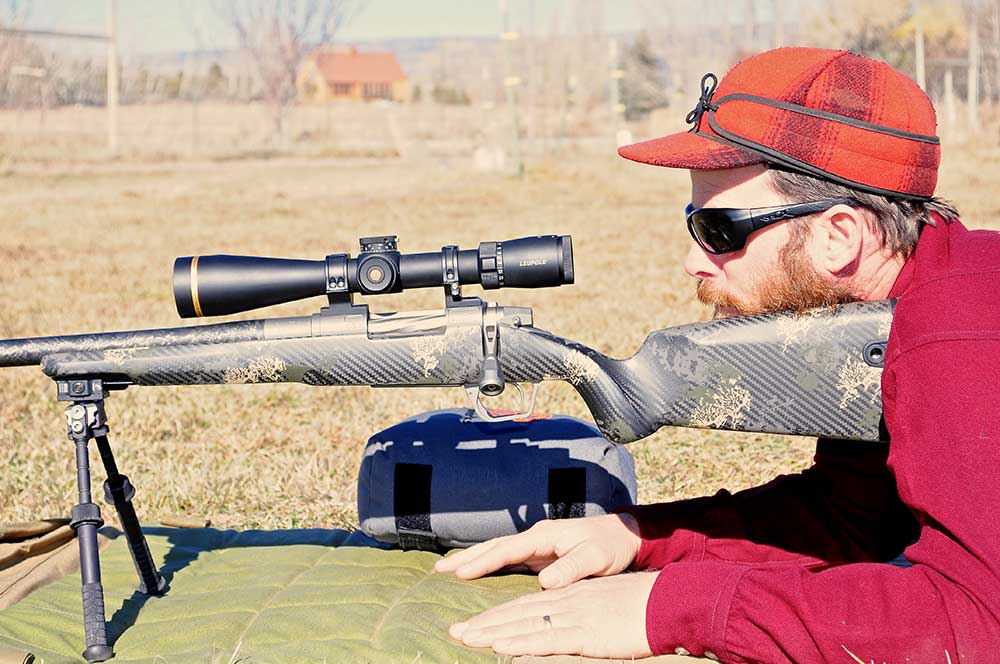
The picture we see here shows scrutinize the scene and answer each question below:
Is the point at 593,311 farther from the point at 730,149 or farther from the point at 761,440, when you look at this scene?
the point at 730,149

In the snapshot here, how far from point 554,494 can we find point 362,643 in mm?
867

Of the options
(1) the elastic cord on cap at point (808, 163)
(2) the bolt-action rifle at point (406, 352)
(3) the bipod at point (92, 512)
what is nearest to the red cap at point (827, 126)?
(1) the elastic cord on cap at point (808, 163)

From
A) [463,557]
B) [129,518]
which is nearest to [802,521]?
[463,557]

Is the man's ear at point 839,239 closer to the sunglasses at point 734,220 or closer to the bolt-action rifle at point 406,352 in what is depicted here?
the sunglasses at point 734,220

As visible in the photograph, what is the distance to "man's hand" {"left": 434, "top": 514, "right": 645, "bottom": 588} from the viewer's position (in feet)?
10.7

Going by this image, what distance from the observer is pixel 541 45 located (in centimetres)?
4581

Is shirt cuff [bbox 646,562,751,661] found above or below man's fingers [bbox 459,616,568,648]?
above

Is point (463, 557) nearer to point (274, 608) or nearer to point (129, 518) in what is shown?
point (274, 608)

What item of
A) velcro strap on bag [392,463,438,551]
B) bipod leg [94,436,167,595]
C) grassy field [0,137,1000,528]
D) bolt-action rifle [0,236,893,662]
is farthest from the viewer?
grassy field [0,137,1000,528]

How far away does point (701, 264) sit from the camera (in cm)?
294

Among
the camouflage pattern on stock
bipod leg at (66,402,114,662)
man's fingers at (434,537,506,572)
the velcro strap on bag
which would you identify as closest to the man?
the camouflage pattern on stock

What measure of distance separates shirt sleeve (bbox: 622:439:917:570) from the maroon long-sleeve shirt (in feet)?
1.92

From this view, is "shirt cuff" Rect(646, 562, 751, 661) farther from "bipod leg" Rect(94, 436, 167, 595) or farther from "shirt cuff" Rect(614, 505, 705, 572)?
"bipod leg" Rect(94, 436, 167, 595)

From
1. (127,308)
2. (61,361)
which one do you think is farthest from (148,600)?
(127,308)
